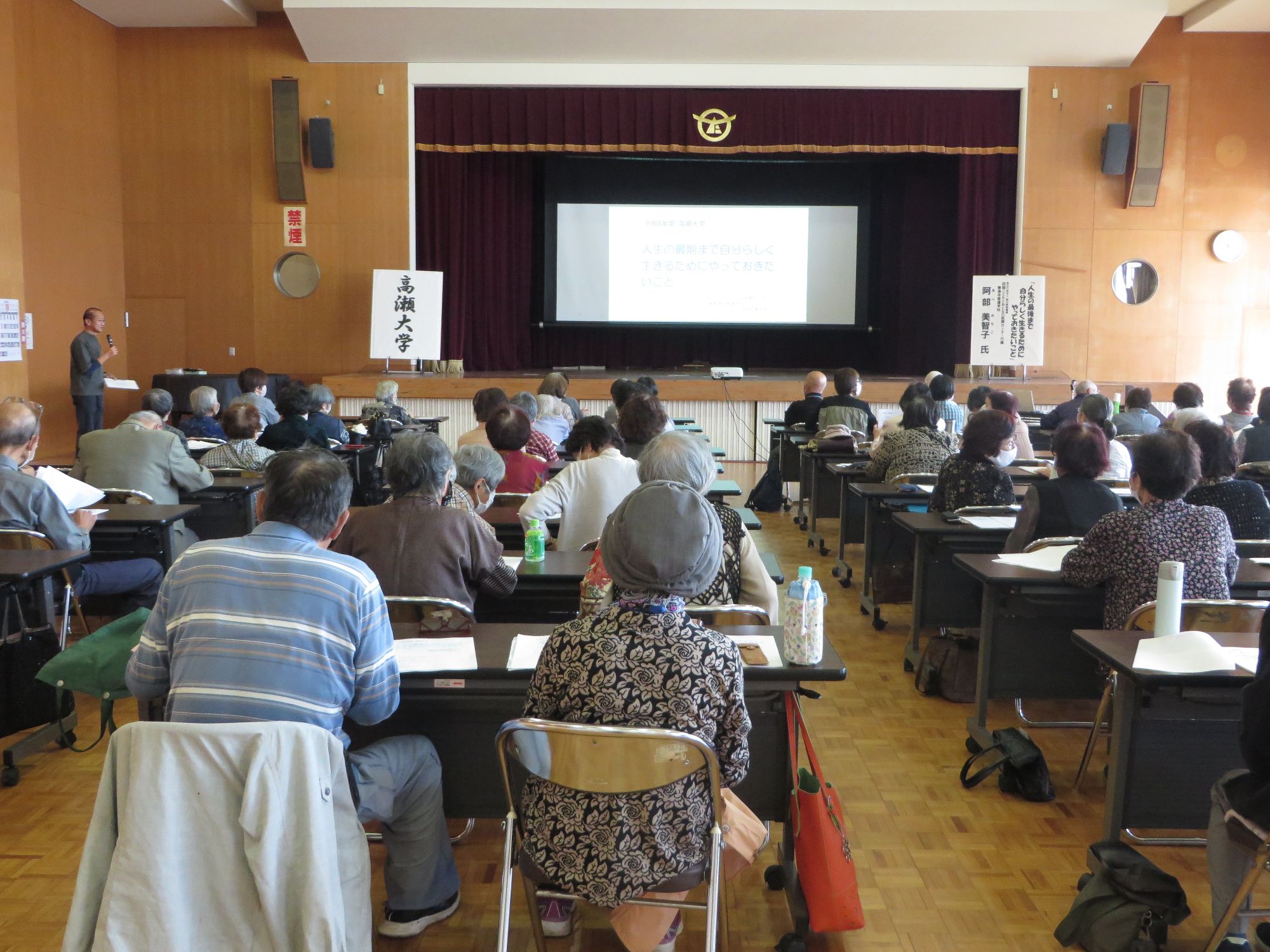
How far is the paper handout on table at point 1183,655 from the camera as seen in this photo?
2.46 m

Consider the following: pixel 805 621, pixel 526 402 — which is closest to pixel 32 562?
pixel 805 621

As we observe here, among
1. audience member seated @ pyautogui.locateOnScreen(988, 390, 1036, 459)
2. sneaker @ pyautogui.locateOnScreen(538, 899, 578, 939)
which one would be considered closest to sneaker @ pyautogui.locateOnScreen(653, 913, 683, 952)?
sneaker @ pyautogui.locateOnScreen(538, 899, 578, 939)

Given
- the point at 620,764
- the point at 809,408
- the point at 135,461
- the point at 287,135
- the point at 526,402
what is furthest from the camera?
the point at 287,135

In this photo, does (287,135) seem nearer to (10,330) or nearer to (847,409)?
(10,330)

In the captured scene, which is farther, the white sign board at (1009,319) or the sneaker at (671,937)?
the white sign board at (1009,319)

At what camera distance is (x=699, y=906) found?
2033 mm

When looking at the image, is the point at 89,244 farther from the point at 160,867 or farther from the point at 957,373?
the point at 160,867

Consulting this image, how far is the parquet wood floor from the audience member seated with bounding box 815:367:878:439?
160 inches

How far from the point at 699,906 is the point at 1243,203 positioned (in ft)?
39.3

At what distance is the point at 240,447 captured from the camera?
606 cm

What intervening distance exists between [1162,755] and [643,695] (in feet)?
5.34

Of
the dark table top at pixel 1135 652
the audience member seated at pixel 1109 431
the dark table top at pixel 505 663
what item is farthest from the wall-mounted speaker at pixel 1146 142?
the dark table top at pixel 505 663

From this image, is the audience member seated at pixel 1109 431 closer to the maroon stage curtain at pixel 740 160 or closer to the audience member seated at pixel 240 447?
the audience member seated at pixel 240 447

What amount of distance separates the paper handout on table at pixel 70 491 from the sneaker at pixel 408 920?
2289mm
